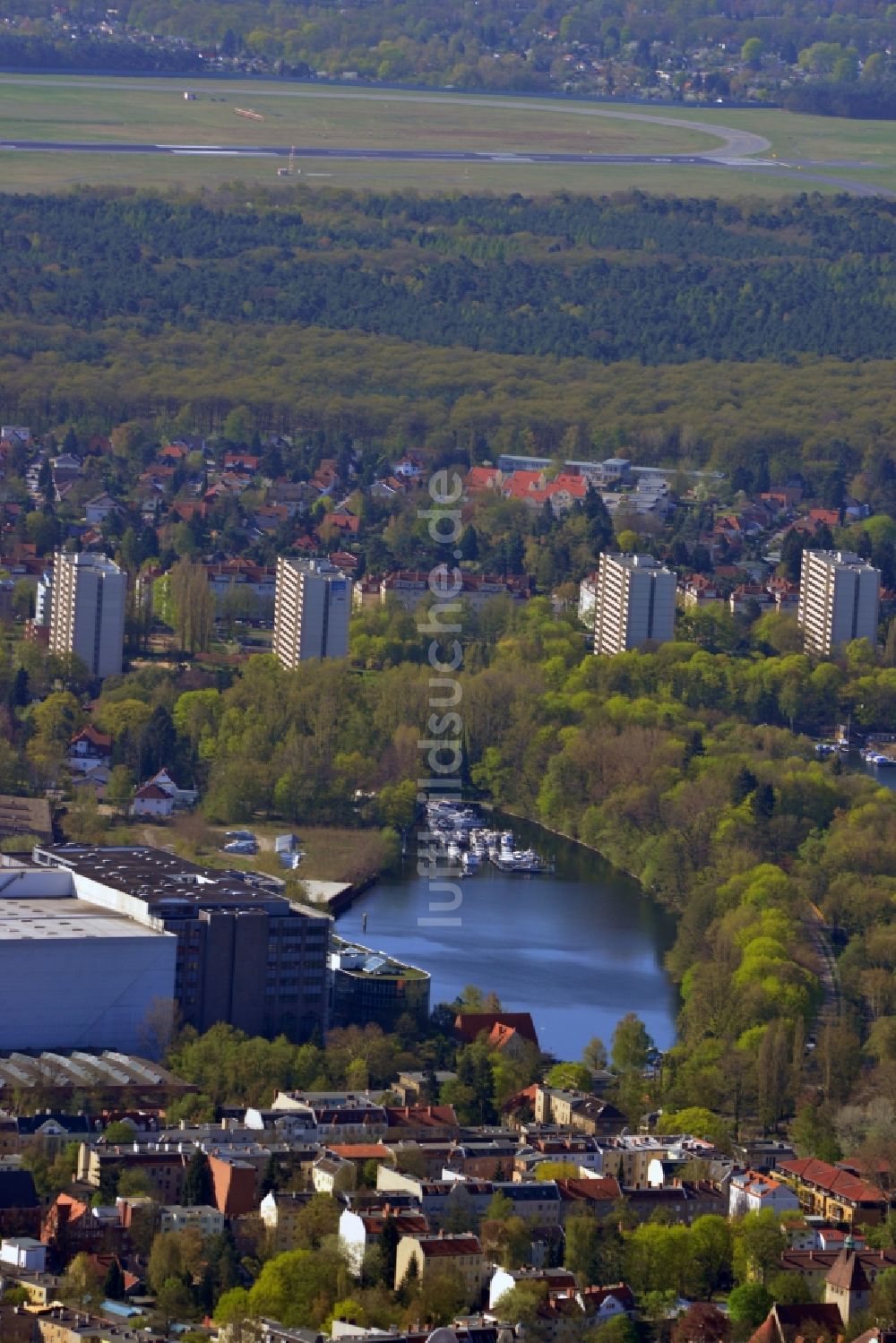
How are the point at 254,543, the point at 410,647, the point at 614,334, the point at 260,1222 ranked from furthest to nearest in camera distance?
the point at 614,334, the point at 254,543, the point at 410,647, the point at 260,1222

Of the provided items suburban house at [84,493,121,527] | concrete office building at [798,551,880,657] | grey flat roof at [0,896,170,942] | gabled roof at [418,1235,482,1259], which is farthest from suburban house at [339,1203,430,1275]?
suburban house at [84,493,121,527]

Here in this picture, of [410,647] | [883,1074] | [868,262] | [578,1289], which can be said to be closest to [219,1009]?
[883,1074]

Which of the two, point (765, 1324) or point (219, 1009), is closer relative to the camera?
point (765, 1324)

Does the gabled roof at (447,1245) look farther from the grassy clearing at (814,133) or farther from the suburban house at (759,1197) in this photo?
the grassy clearing at (814,133)

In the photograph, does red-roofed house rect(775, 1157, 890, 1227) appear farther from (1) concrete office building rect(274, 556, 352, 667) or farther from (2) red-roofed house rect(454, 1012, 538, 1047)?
(1) concrete office building rect(274, 556, 352, 667)

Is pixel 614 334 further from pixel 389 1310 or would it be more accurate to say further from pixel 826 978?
pixel 389 1310

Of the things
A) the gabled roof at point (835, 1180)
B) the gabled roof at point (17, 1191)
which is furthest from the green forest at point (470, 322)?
the gabled roof at point (17, 1191)

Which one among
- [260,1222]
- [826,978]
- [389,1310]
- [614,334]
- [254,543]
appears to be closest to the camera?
[389,1310]
